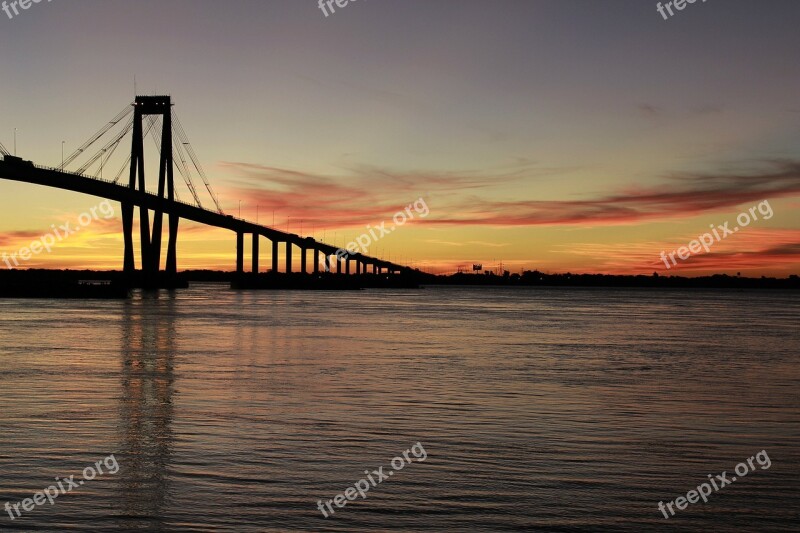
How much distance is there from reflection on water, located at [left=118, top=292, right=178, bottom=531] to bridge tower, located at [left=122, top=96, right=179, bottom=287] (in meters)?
79.5

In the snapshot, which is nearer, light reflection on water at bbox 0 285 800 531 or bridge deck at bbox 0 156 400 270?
light reflection on water at bbox 0 285 800 531

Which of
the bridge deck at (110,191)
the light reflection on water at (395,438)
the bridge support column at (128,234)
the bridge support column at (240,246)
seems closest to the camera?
the light reflection on water at (395,438)

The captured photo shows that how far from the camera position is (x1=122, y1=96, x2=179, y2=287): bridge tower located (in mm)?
105812

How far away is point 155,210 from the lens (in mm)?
105750

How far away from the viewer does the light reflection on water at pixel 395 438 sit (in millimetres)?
8242

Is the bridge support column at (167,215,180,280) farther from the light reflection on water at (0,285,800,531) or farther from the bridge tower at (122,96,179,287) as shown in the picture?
the light reflection on water at (0,285,800,531)

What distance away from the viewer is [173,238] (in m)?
115

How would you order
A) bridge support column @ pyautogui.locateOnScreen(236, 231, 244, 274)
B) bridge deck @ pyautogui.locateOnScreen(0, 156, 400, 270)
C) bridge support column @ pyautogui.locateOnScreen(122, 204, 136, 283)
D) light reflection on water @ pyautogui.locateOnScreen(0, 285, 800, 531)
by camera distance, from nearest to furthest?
1. light reflection on water @ pyautogui.locateOnScreen(0, 285, 800, 531)
2. bridge deck @ pyautogui.locateOnScreen(0, 156, 400, 270)
3. bridge support column @ pyautogui.locateOnScreen(122, 204, 136, 283)
4. bridge support column @ pyautogui.locateOnScreen(236, 231, 244, 274)

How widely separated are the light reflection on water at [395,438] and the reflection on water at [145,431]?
0.04 metres

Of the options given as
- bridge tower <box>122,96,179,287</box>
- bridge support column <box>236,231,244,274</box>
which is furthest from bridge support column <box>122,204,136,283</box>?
bridge support column <box>236,231,244,274</box>

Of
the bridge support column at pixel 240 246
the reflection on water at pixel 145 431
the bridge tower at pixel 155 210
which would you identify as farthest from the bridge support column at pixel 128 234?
the reflection on water at pixel 145 431

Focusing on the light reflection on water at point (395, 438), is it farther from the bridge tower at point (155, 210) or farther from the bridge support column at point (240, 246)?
the bridge support column at point (240, 246)

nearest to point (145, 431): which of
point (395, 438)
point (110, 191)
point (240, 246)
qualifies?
point (395, 438)

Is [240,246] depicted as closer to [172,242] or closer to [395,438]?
[172,242]
